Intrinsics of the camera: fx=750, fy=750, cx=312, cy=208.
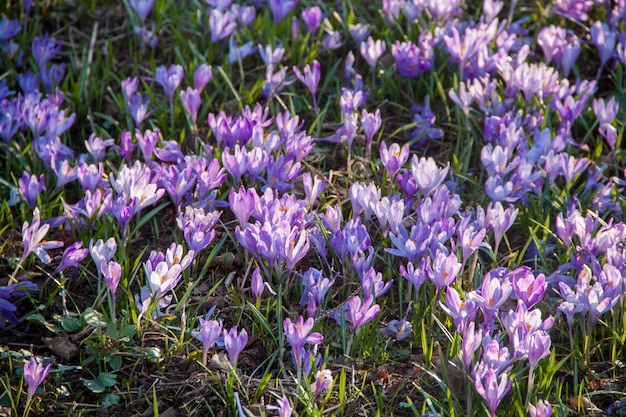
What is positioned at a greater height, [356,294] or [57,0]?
[57,0]

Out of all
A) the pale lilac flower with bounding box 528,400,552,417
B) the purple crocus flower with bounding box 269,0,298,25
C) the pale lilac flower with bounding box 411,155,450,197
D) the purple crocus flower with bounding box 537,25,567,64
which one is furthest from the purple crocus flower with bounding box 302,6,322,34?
the pale lilac flower with bounding box 528,400,552,417

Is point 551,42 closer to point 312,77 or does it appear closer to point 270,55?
point 312,77

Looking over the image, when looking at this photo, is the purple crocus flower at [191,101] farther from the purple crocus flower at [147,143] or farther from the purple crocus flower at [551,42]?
the purple crocus flower at [551,42]

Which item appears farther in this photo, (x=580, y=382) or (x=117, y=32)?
(x=117, y=32)

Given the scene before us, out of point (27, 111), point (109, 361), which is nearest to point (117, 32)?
point (27, 111)

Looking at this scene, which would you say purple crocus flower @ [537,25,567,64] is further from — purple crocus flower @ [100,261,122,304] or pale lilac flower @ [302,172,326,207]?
purple crocus flower @ [100,261,122,304]

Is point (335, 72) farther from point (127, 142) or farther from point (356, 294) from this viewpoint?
point (356, 294)

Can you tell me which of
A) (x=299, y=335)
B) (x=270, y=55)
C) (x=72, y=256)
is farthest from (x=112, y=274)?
(x=270, y=55)
